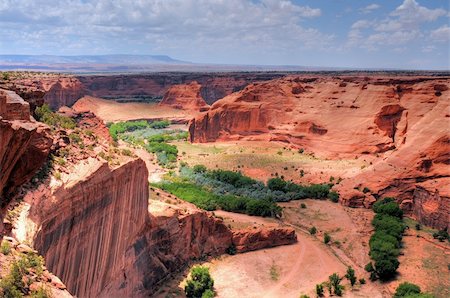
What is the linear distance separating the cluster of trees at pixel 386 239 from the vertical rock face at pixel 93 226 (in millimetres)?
20790

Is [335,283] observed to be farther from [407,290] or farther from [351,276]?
[407,290]

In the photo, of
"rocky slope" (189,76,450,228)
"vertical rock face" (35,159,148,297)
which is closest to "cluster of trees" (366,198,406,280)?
"rocky slope" (189,76,450,228)

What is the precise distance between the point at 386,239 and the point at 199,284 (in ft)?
62.7

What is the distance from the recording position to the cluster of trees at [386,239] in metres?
35.9

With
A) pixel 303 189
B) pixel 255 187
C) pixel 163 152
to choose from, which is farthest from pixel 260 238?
pixel 163 152

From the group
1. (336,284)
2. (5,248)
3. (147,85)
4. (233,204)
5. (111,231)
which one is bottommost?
(336,284)

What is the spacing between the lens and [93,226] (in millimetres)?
21359

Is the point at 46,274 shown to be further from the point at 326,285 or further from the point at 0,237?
the point at 326,285

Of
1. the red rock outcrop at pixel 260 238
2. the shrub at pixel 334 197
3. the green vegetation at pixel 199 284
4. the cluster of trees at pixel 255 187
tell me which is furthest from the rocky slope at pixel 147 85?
the green vegetation at pixel 199 284

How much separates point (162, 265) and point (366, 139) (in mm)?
47231

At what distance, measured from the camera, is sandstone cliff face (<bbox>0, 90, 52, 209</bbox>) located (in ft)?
38.9

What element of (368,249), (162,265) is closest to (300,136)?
(368,249)

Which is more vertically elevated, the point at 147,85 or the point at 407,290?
the point at 147,85

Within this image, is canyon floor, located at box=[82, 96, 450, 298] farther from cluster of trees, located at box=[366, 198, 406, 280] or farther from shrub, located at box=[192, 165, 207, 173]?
shrub, located at box=[192, 165, 207, 173]
